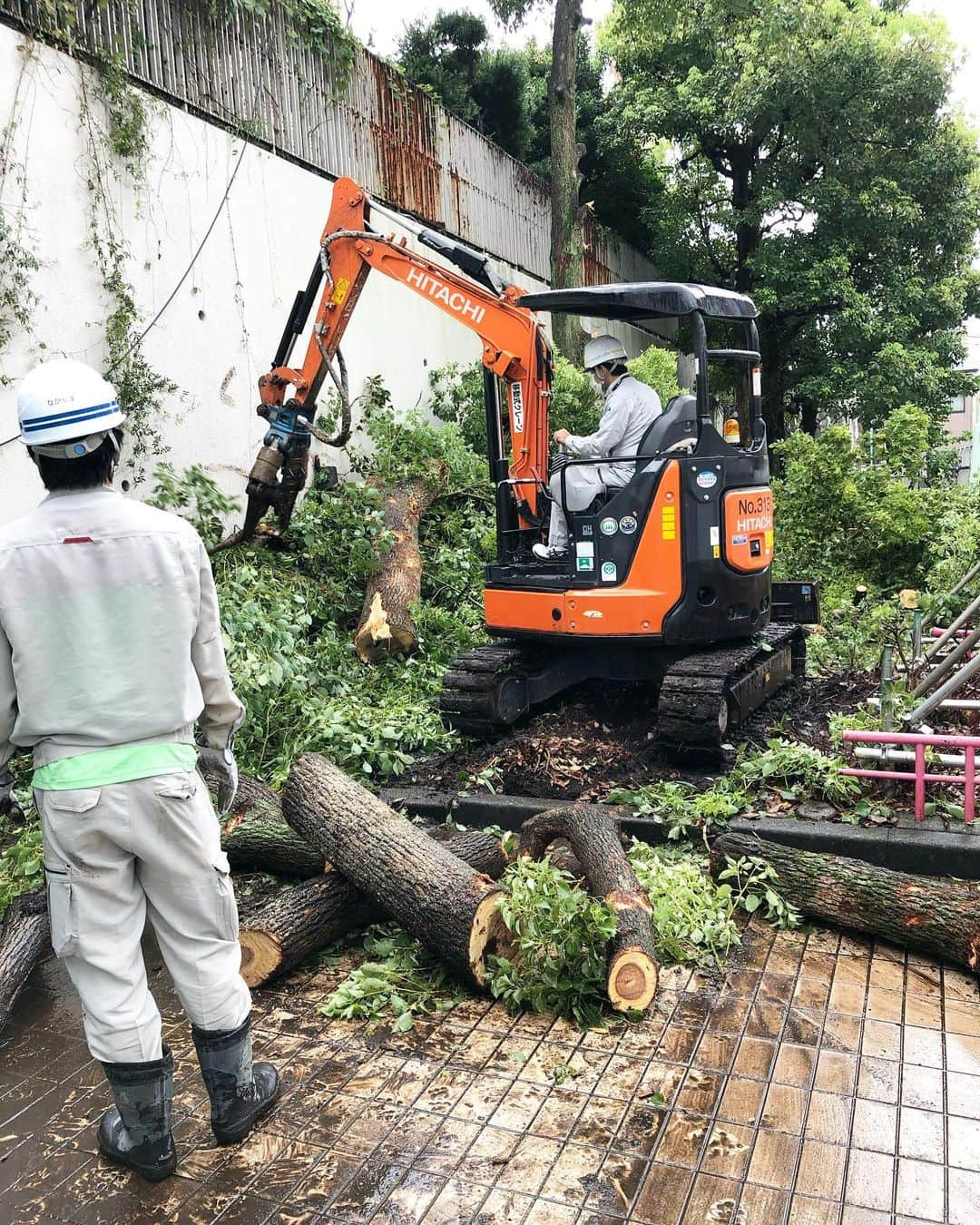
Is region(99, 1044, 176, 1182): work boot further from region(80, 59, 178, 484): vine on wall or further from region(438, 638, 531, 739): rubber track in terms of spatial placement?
region(80, 59, 178, 484): vine on wall

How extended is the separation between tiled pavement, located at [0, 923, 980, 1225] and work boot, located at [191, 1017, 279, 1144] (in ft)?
0.20

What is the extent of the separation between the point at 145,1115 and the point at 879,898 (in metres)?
2.77

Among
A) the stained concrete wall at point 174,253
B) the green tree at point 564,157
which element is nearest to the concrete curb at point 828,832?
the stained concrete wall at point 174,253

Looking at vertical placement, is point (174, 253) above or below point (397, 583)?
above

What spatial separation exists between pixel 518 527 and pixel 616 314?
1.48 metres

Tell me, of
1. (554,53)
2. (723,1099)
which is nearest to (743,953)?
(723,1099)

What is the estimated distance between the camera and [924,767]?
15.5ft

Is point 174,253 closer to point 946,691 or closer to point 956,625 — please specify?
point 956,625

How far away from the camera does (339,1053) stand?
11.8 feet

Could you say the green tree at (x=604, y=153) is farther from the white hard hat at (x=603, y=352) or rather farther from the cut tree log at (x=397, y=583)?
the white hard hat at (x=603, y=352)

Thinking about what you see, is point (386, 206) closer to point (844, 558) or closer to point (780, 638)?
point (844, 558)

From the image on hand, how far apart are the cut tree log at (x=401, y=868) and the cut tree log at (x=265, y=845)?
24 centimetres

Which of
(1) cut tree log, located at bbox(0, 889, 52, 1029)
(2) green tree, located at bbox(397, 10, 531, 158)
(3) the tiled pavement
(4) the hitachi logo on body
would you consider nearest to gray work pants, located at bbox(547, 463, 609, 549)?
(4) the hitachi logo on body

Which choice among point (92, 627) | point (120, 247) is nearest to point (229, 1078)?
point (92, 627)
